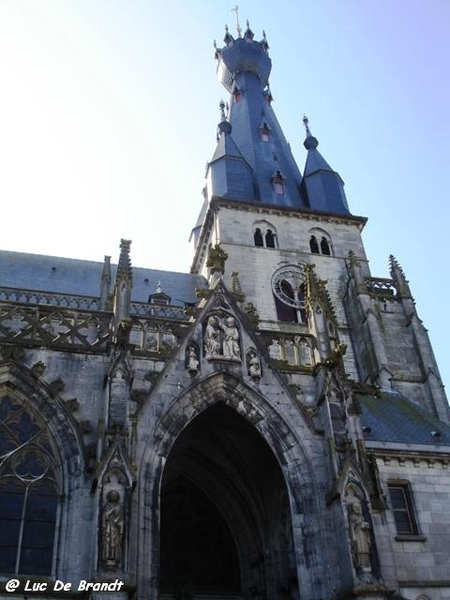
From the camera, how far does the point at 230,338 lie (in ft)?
44.4

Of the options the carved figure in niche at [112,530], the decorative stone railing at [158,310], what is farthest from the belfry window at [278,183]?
the carved figure in niche at [112,530]

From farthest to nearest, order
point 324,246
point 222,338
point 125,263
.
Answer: point 324,246
point 125,263
point 222,338

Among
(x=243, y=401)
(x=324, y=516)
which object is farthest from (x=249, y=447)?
(x=324, y=516)

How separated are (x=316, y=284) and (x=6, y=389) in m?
6.82

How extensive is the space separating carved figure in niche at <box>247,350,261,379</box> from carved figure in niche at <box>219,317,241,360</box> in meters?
0.23

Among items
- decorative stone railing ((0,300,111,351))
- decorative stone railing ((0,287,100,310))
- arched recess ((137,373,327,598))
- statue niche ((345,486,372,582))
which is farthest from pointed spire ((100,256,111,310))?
statue niche ((345,486,372,582))

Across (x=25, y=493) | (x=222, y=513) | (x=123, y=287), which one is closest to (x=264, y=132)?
(x=123, y=287)

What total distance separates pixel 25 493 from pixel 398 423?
8898 mm

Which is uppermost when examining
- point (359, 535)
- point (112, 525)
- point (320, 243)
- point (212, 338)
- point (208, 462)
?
point (320, 243)

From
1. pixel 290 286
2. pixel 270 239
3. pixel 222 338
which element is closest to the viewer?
pixel 222 338

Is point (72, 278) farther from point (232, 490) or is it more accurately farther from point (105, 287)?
point (232, 490)

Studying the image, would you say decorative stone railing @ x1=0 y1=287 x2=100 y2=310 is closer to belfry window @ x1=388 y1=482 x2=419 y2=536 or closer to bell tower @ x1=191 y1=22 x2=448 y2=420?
bell tower @ x1=191 y1=22 x2=448 y2=420

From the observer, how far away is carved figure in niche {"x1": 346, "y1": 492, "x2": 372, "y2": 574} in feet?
35.0

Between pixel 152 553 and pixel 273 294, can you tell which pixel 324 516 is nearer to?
pixel 152 553
